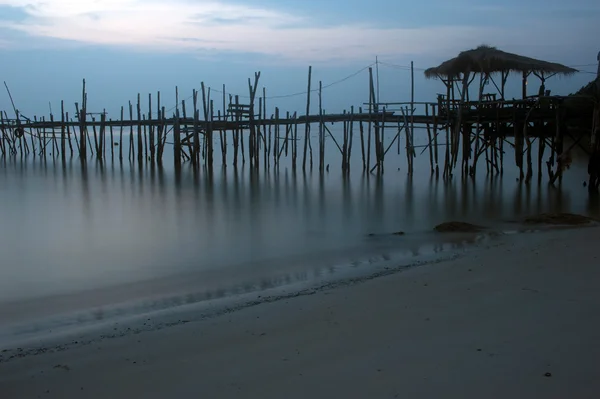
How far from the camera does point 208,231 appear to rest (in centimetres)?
982

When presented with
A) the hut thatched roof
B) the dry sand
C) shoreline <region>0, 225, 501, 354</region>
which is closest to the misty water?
shoreline <region>0, 225, 501, 354</region>

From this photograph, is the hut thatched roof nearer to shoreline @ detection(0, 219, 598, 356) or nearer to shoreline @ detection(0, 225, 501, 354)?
shoreline @ detection(0, 225, 501, 354)

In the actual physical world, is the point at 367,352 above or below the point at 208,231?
above

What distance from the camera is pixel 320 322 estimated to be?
4.12 m

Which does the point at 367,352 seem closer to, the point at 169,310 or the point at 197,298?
the point at 169,310

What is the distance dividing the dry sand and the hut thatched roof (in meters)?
13.1

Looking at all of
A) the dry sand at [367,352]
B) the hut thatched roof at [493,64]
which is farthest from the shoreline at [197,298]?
the hut thatched roof at [493,64]

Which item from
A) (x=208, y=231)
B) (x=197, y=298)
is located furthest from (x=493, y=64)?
(x=197, y=298)

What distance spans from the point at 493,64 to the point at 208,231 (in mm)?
11226

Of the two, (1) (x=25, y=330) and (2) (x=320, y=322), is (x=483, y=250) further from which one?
(1) (x=25, y=330)

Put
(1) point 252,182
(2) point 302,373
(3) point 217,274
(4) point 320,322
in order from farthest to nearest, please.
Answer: (1) point 252,182 < (3) point 217,274 < (4) point 320,322 < (2) point 302,373

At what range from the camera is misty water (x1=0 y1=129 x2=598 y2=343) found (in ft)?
19.8

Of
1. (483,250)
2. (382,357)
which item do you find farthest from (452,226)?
(382,357)

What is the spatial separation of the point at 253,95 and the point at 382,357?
20121 millimetres
